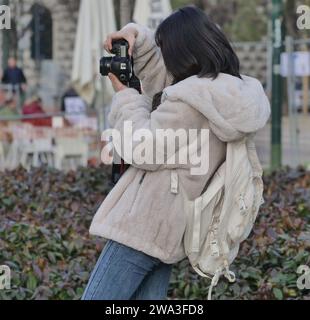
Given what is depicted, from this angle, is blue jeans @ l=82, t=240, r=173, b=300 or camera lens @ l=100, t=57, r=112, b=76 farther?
camera lens @ l=100, t=57, r=112, b=76

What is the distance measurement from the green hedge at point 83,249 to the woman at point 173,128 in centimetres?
142

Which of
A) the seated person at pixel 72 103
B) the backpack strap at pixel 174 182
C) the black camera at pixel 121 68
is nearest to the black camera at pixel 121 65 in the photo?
the black camera at pixel 121 68

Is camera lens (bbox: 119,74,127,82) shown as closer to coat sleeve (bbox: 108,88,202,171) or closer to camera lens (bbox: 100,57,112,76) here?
camera lens (bbox: 100,57,112,76)

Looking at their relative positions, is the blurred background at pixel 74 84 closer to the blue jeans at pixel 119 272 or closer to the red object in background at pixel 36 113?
the red object in background at pixel 36 113

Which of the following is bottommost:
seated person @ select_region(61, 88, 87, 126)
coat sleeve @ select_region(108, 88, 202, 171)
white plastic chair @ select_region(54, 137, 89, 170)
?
white plastic chair @ select_region(54, 137, 89, 170)

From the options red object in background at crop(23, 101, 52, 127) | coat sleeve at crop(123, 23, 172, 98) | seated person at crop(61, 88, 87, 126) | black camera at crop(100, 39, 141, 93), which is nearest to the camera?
black camera at crop(100, 39, 141, 93)

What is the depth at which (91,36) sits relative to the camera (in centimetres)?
1355

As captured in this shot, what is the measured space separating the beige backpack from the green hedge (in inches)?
50.6

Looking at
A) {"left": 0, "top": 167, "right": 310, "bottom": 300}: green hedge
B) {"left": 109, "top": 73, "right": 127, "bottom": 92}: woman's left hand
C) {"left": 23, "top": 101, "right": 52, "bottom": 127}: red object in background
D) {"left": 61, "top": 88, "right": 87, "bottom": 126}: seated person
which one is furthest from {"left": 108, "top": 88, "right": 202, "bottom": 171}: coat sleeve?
{"left": 61, "top": 88, "right": 87, "bottom": 126}: seated person

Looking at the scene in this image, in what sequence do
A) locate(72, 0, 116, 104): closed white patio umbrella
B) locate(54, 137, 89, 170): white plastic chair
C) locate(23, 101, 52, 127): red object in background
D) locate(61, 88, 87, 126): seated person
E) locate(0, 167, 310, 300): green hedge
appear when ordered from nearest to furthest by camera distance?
locate(0, 167, 310, 300): green hedge, locate(72, 0, 116, 104): closed white patio umbrella, locate(54, 137, 89, 170): white plastic chair, locate(23, 101, 52, 127): red object in background, locate(61, 88, 87, 126): seated person

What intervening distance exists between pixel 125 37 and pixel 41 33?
24622 mm

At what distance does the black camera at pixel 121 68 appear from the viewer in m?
4.25

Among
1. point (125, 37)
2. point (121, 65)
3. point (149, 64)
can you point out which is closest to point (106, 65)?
point (121, 65)

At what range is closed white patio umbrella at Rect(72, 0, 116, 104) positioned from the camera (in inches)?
526
